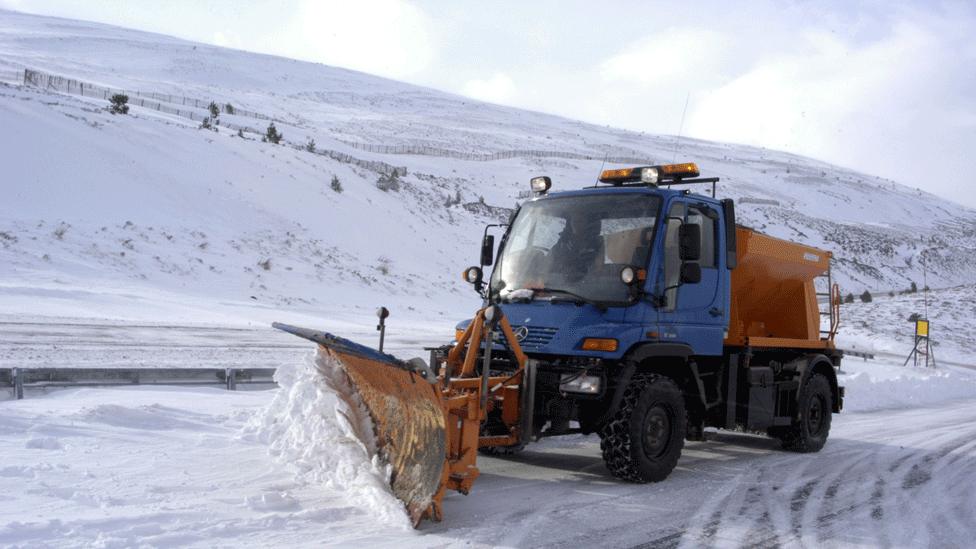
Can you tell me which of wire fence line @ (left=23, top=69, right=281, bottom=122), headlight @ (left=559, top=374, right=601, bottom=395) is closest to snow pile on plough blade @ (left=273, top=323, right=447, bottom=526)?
headlight @ (left=559, top=374, right=601, bottom=395)

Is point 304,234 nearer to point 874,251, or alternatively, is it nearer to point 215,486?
point 215,486

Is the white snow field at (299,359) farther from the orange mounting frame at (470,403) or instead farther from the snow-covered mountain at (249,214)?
the orange mounting frame at (470,403)

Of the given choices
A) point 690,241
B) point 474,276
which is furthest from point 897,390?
point 474,276

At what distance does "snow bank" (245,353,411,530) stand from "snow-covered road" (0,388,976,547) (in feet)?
0.45

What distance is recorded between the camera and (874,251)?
210 ft

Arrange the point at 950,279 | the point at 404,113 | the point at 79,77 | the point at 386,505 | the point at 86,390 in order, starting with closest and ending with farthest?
the point at 386,505 → the point at 86,390 → the point at 950,279 → the point at 79,77 → the point at 404,113

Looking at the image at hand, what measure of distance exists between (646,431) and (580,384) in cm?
89

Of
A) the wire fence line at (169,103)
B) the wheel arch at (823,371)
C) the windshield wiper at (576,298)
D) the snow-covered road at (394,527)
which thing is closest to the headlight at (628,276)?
the windshield wiper at (576,298)

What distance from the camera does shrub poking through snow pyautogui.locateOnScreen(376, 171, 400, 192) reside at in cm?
4125

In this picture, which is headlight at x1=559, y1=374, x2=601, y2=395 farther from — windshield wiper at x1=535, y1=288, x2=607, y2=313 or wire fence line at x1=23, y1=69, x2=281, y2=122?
wire fence line at x1=23, y1=69, x2=281, y2=122

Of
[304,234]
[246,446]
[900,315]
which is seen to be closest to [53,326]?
[246,446]

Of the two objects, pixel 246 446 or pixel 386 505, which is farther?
pixel 246 446

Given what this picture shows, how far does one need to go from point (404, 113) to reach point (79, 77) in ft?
134

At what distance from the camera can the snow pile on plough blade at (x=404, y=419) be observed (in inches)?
221
